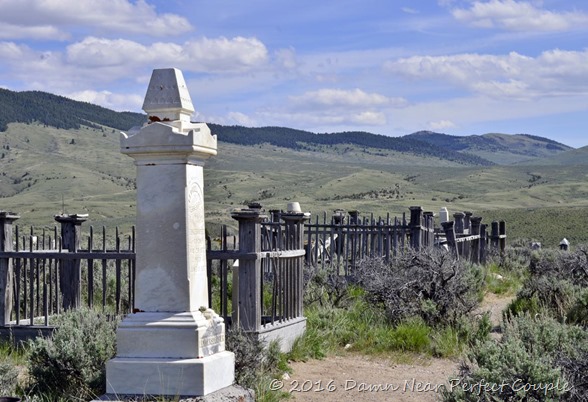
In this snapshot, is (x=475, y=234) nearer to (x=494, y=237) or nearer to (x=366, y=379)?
(x=494, y=237)

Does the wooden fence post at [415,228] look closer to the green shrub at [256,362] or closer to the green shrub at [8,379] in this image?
the green shrub at [256,362]

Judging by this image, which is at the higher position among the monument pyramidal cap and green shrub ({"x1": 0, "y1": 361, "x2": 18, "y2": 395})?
the monument pyramidal cap

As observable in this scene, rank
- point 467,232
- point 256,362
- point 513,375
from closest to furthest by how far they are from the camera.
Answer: point 513,375, point 256,362, point 467,232

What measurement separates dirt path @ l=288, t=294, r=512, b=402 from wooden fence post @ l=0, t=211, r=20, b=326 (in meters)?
3.77

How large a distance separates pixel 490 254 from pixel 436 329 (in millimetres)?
11663

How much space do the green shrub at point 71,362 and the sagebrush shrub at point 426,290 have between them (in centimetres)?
484

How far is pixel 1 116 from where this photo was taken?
164m

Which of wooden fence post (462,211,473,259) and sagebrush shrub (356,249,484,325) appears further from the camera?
wooden fence post (462,211,473,259)

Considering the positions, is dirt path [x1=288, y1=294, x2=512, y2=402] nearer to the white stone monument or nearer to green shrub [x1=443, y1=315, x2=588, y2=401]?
green shrub [x1=443, y1=315, x2=588, y2=401]

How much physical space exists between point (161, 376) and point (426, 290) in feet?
20.3

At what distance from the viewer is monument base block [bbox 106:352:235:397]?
734cm

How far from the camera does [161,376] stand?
7.38 metres

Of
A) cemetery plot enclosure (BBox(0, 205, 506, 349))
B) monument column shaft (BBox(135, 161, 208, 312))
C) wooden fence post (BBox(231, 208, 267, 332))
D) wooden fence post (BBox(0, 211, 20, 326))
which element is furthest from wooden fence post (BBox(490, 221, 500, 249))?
monument column shaft (BBox(135, 161, 208, 312))

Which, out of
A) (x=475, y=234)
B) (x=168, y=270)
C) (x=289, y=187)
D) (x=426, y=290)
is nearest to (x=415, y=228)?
(x=426, y=290)
